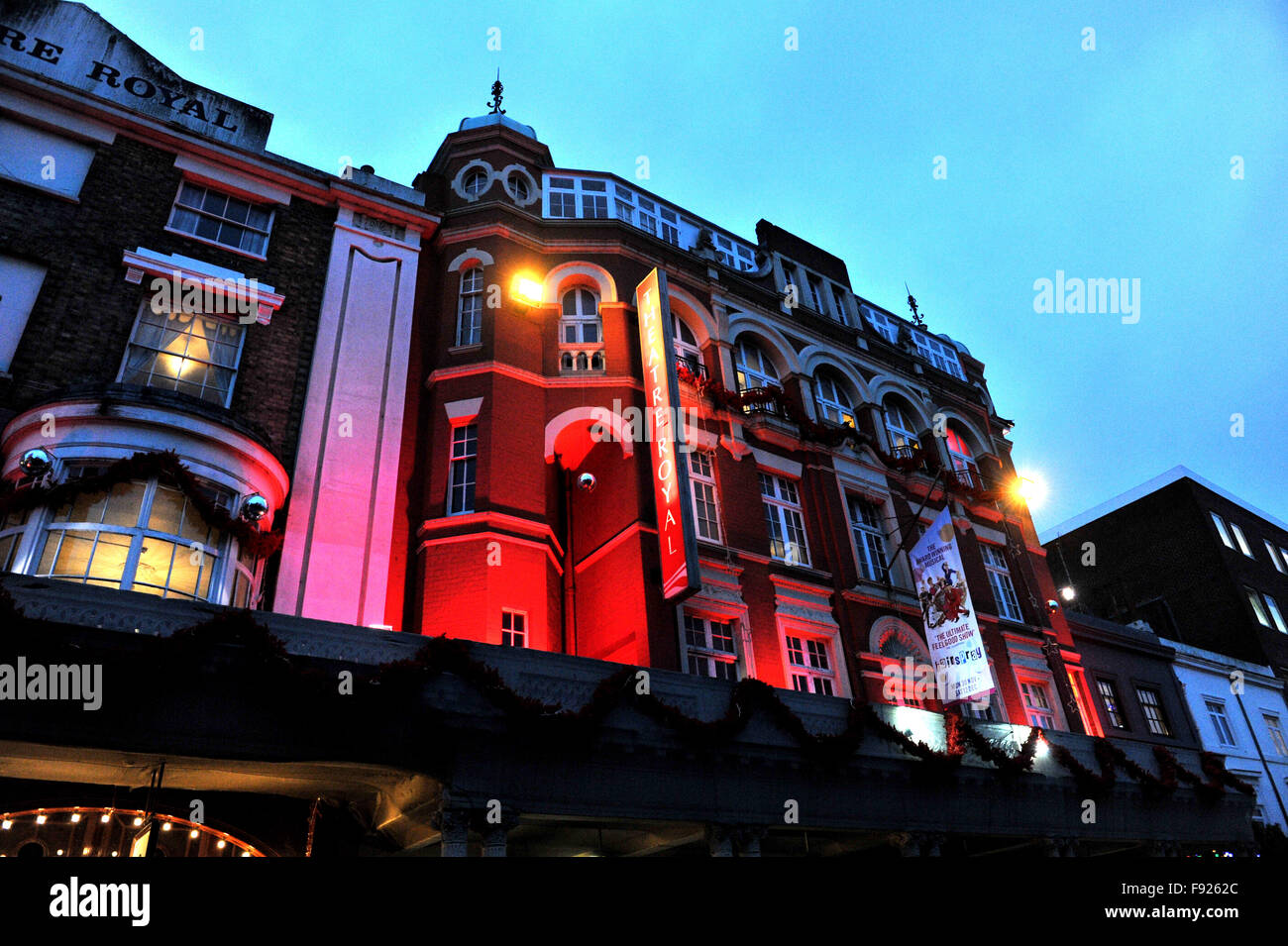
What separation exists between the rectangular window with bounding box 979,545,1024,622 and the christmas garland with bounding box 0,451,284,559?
75.3ft

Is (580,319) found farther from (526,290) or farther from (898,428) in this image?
(898,428)

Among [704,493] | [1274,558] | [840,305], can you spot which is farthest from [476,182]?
[1274,558]

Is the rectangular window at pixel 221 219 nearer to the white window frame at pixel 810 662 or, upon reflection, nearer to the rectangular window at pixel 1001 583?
the white window frame at pixel 810 662

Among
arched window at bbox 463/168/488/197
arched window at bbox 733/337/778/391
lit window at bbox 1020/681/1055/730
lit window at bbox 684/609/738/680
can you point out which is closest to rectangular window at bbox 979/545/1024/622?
lit window at bbox 1020/681/1055/730

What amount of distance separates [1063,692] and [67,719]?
26.6 metres

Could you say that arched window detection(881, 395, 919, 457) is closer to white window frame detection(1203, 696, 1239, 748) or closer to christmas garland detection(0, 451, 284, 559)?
white window frame detection(1203, 696, 1239, 748)

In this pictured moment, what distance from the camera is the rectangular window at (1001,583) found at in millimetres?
27280

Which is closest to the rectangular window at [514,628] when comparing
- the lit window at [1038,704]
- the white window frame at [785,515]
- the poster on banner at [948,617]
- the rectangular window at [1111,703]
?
the white window frame at [785,515]

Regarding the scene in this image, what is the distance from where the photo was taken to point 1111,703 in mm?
28328

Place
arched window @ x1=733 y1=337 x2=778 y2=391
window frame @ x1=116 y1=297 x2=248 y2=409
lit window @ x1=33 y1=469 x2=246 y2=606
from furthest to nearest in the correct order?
1. arched window @ x1=733 y1=337 x2=778 y2=391
2. window frame @ x1=116 y1=297 x2=248 y2=409
3. lit window @ x1=33 y1=469 x2=246 y2=606

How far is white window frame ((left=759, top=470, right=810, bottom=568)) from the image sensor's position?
2239 cm

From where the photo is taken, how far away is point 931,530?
2236cm

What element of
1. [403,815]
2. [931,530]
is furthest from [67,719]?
[931,530]
